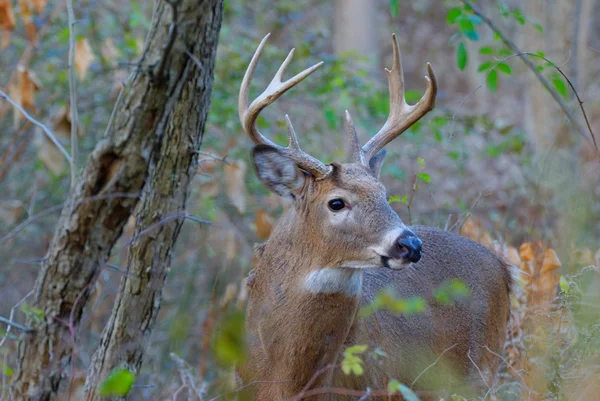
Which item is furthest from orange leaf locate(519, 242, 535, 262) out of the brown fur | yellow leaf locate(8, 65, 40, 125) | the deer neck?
yellow leaf locate(8, 65, 40, 125)

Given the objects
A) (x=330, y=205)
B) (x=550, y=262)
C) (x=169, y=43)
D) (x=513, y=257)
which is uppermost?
(x=169, y=43)

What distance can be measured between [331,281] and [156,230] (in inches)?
47.5

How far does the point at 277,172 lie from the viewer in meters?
5.22

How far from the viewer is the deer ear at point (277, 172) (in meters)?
5.12

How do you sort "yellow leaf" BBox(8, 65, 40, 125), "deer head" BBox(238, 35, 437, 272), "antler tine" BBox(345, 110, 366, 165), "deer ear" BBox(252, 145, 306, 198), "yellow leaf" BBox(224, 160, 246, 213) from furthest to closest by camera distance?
1. "yellow leaf" BBox(224, 160, 246, 213)
2. "yellow leaf" BBox(8, 65, 40, 125)
3. "antler tine" BBox(345, 110, 366, 165)
4. "deer ear" BBox(252, 145, 306, 198)
5. "deer head" BBox(238, 35, 437, 272)

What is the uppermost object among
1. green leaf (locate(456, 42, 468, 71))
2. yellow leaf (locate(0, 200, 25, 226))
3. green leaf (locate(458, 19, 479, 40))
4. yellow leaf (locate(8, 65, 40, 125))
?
green leaf (locate(458, 19, 479, 40))

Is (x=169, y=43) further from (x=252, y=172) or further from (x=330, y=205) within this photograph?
(x=252, y=172)

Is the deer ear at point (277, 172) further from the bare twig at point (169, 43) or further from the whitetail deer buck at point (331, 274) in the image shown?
the bare twig at point (169, 43)

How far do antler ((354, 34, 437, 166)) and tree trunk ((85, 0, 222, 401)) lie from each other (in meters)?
1.46

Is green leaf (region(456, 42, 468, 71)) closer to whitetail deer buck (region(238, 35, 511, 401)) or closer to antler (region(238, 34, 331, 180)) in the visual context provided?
whitetail deer buck (region(238, 35, 511, 401))

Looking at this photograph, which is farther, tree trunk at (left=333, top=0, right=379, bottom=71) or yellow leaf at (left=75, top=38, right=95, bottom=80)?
tree trunk at (left=333, top=0, right=379, bottom=71)

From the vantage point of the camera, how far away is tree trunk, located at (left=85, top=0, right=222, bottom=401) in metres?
4.05

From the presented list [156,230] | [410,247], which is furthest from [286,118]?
[156,230]

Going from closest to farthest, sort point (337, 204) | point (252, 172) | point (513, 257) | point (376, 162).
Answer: point (337, 204) < point (376, 162) < point (513, 257) < point (252, 172)
